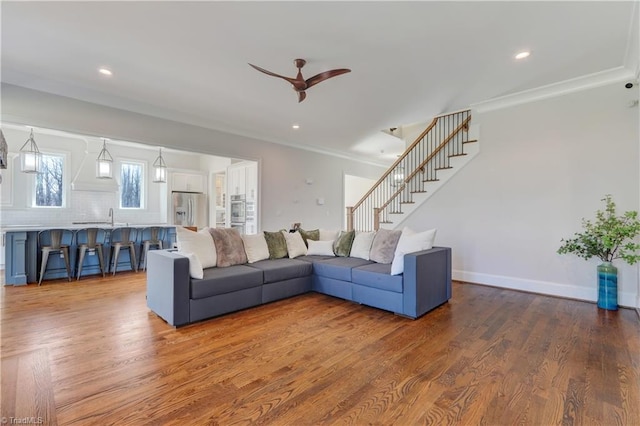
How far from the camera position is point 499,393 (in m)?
1.85

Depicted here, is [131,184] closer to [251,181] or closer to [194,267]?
[251,181]

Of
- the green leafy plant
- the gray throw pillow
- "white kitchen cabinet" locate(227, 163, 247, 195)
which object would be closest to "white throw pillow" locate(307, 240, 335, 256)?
the gray throw pillow

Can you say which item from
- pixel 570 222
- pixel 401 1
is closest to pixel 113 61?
pixel 401 1

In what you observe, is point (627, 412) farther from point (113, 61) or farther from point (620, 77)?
point (113, 61)

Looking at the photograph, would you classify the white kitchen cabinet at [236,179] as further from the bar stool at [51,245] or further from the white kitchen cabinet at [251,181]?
the bar stool at [51,245]

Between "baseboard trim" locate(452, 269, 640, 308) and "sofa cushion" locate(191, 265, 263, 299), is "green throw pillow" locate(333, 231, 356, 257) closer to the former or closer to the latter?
"sofa cushion" locate(191, 265, 263, 299)

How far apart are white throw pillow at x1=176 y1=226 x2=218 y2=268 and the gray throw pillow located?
2074 mm

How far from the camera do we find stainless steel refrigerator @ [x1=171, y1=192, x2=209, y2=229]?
25.5 feet

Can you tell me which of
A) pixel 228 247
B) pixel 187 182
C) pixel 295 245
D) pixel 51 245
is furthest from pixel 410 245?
pixel 187 182

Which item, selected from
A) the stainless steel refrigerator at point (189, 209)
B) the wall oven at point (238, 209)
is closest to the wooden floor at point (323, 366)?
the wall oven at point (238, 209)

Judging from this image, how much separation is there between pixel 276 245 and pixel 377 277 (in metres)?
1.63

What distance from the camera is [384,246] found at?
394 cm

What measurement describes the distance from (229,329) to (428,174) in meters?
4.41

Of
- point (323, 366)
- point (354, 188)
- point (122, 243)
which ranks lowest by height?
point (323, 366)
